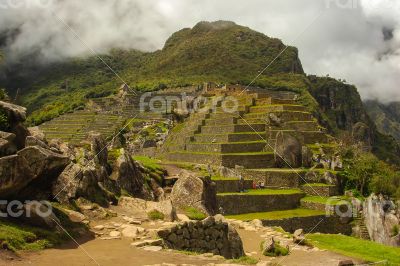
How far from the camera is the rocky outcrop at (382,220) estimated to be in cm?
2306

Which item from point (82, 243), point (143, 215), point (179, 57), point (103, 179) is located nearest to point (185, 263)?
point (82, 243)

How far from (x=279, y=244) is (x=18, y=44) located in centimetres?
14766

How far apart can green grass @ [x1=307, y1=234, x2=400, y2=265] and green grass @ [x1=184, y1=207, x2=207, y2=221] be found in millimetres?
3417

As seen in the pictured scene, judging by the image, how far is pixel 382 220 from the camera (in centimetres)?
2375

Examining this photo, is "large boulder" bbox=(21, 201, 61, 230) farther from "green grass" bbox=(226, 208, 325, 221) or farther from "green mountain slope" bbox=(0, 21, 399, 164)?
"green mountain slope" bbox=(0, 21, 399, 164)

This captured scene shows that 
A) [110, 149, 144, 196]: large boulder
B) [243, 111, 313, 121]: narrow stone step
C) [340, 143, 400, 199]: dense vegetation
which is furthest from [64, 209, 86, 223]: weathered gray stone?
[243, 111, 313, 121]: narrow stone step

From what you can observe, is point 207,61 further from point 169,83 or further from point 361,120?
point 361,120

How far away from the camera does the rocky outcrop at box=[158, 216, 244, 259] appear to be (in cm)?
1076

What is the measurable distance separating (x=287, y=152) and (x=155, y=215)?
19235 millimetres

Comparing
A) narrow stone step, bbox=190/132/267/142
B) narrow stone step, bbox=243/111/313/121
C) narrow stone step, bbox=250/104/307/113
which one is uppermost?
narrow stone step, bbox=250/104/307/113

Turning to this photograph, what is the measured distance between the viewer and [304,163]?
99.7ft

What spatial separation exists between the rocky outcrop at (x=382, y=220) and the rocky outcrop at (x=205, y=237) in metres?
13.8

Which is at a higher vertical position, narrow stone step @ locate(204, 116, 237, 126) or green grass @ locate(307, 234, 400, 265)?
narrow stone step @ locate(204, 116, 237, 126)

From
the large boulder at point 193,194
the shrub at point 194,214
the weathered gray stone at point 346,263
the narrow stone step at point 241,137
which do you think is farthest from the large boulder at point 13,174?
the narrow stone step at point 241,137
